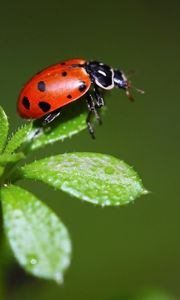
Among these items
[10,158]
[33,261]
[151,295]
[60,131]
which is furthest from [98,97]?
[33,261]

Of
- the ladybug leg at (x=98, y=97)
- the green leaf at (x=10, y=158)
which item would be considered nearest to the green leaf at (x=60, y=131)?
the ladybug leg at (x=98, y=97)

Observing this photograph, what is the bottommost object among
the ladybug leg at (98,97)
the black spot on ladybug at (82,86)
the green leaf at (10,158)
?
the ladybug leg at (98,97)

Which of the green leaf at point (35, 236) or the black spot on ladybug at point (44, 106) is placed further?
the black spot on ladybug at point (44, 106)

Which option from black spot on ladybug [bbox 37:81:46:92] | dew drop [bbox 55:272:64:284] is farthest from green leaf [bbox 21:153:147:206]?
black spot on ladybug [bbox 37:81:46:92]

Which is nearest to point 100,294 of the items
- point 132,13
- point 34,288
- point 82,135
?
point 34,288

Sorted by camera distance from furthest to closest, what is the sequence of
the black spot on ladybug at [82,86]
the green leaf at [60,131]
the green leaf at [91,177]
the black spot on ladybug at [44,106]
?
the black spot on ladybug at [82,86] → the black spot on ladybug at [44,106] → the green leaf at [60,131] → the green leaf at [91,177]

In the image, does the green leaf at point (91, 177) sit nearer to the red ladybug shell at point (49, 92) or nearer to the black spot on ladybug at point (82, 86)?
the red ladybug shell at point (49, 92)

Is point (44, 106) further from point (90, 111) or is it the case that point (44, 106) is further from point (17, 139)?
point (17, 139)

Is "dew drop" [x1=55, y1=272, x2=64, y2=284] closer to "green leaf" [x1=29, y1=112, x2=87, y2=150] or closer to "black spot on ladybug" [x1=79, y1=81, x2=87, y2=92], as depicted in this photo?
"green leaf" [x1=29, y1=112, x2=87, y2=150]
